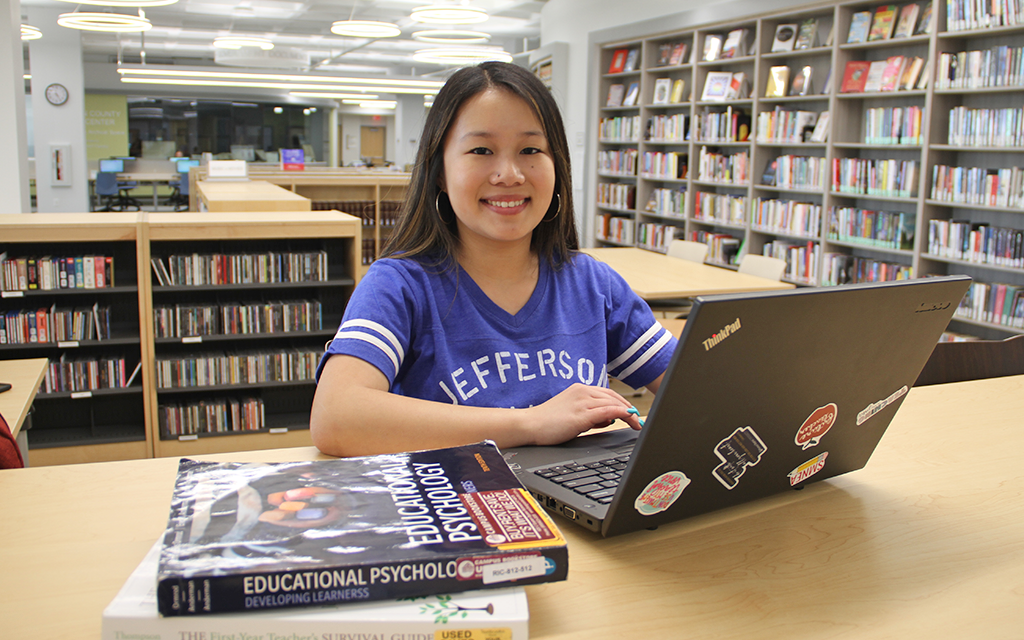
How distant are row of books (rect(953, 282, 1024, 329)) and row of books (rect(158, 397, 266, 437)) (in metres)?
3.92

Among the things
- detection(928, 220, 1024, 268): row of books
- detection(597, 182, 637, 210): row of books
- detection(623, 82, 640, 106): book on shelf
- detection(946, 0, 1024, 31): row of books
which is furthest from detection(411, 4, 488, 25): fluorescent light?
detection(928, 220, 1024, 268): row of books

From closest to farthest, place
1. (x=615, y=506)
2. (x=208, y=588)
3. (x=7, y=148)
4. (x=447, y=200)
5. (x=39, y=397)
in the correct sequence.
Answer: (x=208, y=588)
(x=615, y=506)
(x=447, y=200)
(x=39, y=397)
(x=7, y=148)

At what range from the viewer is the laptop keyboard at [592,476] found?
2.94ft

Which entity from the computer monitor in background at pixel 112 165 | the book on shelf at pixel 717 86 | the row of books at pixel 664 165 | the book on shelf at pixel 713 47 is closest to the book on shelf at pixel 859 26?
the book on shelf at pixel 717 86

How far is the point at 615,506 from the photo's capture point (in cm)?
80

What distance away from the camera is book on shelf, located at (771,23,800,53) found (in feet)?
19.8

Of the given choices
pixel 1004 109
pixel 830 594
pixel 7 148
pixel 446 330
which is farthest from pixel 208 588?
pixel 7 148

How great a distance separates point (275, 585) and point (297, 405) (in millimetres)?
3730

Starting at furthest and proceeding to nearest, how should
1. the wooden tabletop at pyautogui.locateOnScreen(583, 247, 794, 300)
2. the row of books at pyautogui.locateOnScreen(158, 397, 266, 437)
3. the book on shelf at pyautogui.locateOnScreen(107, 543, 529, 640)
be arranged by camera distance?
the wooden tabletop at pyautogui.locateOnScreen(583, 247, 794, 300) → the row of books at pyautogui.locateOnScreen(158, 397, 266, 437) → the book on shelf at pyautogui.locateOnScreen(107, 543, 529, 640)

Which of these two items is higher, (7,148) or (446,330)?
(7,148)

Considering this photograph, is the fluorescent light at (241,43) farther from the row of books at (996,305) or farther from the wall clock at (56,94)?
the row of books at (996,305)

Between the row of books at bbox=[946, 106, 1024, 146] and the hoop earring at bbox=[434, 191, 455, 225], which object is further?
the row of books at bbox=[946, 106, 1024, 146]

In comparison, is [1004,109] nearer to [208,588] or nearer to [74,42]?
[208,588]

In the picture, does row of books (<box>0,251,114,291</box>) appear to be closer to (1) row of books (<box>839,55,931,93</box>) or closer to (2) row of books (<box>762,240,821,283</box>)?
(2) row of books (<box>762,240,821,283</box>)
